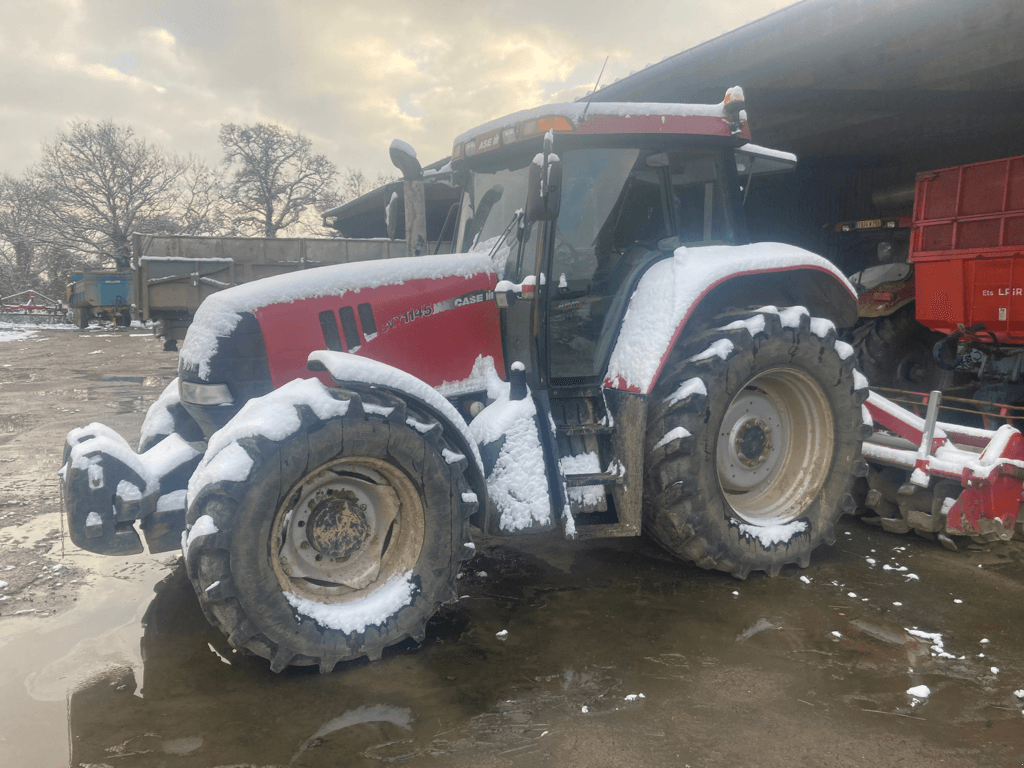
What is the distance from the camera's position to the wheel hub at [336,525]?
2.97m

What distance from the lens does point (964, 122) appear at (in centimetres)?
834

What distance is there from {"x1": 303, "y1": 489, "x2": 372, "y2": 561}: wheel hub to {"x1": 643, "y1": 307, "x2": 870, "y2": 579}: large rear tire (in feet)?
4.73

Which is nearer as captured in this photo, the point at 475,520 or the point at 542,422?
the point at 475,520

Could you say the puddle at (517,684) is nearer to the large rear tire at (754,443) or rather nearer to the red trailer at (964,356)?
the large rear tire at (754,443)

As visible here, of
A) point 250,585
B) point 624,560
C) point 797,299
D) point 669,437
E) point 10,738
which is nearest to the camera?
point 10,738

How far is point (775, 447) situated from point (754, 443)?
24 cm

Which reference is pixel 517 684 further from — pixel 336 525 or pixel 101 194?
pixel 101 194

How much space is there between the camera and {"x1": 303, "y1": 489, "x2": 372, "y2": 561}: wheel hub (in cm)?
297

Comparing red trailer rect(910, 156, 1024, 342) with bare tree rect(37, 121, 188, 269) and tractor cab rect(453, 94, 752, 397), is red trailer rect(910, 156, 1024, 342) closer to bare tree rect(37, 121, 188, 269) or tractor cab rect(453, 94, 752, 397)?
tractor cab rect(453, 94, 752, 397)

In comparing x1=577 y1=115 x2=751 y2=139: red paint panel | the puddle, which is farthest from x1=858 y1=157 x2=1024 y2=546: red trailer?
x1=577 y1=115 x2=751 y2=139: red paint panel

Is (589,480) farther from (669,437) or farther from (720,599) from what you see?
(720,599)

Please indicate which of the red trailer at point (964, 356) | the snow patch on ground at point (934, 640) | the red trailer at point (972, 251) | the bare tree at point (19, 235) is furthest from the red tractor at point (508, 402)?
→ the bare tree at point (19, 235)

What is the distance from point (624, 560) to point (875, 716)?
66.2 inches

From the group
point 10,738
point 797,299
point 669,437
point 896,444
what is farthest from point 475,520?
point 896,444
